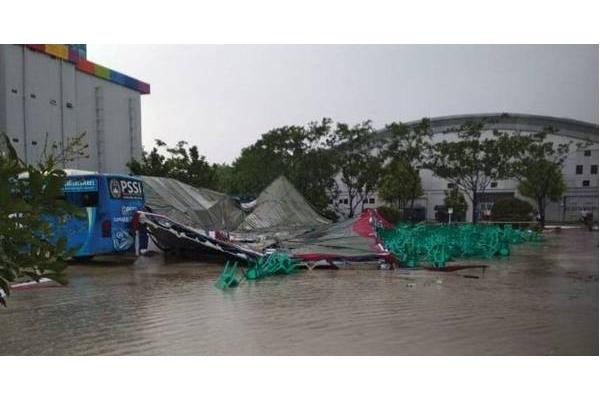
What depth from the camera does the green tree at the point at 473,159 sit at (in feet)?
70.9

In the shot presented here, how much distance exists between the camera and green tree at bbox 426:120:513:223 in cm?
2161

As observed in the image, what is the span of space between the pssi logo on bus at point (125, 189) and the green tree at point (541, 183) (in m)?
12.3

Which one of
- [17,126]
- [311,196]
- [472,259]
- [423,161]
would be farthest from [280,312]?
[423,161]

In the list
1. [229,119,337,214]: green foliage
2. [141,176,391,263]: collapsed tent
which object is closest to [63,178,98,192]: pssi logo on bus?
[141,176,391,263]: collapsed tent

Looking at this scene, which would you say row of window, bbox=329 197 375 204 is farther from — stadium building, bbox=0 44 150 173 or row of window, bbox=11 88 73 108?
row of window, bbox=11 88 73 108

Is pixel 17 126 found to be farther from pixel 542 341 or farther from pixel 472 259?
pixel 542 341

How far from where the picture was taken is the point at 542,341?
4121 mm

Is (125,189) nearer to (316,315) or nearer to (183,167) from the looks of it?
(316,315)

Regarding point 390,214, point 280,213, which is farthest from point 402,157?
point 280,213

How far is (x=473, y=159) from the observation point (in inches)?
901

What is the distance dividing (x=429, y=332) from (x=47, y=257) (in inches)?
122

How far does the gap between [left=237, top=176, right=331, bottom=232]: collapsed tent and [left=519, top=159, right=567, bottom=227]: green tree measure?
7775mm

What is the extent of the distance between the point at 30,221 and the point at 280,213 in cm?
1232

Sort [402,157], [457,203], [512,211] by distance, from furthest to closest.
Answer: [457,203] < [402,157] < [512,211]
